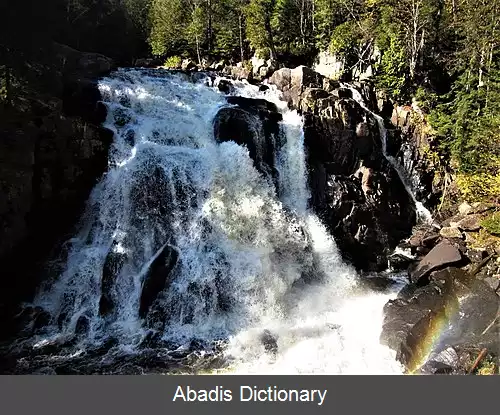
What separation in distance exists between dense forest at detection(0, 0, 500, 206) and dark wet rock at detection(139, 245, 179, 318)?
27.5 feet

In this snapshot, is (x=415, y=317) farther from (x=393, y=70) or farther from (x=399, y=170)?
(x=393, y=70)

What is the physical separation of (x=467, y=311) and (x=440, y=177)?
31.8 feet

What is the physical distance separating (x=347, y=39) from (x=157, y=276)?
21.1 meters

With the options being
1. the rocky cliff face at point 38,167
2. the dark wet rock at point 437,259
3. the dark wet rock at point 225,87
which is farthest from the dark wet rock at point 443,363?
the dark wet rock at point 225,87

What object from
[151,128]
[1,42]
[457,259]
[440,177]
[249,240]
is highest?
[1,42]

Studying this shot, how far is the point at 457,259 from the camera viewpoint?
17188 millimetres

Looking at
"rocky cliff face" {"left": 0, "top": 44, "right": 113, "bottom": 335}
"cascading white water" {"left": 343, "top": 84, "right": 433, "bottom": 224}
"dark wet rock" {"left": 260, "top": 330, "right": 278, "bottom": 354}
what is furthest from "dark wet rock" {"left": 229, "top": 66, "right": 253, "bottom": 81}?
"dark wet rock" {"left": 260, "top": 330, "right": 278, "bottom": 354}

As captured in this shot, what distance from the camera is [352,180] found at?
21.2 m

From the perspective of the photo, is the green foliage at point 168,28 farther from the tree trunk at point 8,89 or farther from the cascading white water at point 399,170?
the tree trunk at point 8,89

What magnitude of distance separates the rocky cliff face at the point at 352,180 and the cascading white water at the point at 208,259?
975 mm

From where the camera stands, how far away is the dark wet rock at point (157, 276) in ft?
50.9

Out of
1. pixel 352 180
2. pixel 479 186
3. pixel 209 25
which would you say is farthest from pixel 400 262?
pixel 209 25
